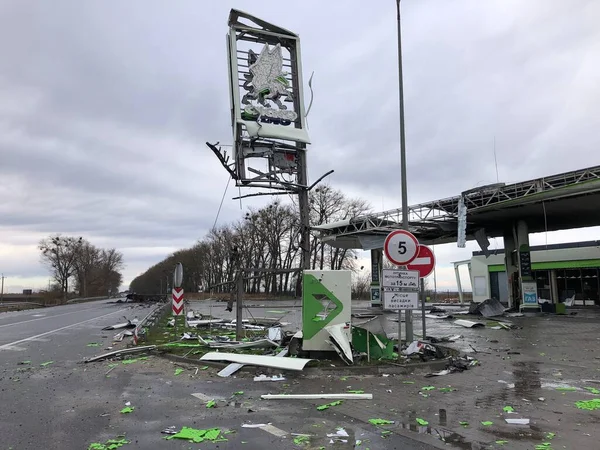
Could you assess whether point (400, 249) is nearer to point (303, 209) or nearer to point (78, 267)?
point (303, 209)

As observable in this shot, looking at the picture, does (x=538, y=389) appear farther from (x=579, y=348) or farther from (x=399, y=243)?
(x=579, y=348)

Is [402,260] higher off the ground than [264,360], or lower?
higher

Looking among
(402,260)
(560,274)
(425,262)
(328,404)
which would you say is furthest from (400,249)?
(560,274)

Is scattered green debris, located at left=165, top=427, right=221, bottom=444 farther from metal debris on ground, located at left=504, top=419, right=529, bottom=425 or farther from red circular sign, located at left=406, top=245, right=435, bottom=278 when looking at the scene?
red circular sign, located at left=406, top=245, right=435, bottom=278

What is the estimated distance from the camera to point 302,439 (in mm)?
5145

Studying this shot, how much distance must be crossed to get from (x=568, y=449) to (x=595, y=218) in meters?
27.9

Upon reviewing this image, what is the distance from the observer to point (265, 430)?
5477 mm

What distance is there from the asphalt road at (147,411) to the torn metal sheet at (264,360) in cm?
32

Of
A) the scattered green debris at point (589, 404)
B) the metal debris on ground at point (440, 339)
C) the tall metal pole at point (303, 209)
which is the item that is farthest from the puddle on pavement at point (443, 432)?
the tall metal pole at point (303, 209)

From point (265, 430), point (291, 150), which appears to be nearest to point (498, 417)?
point (265, 430)

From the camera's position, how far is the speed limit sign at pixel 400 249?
971 cm

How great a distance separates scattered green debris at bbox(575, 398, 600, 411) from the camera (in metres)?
6.36

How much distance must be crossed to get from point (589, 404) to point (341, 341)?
4376 millimetres

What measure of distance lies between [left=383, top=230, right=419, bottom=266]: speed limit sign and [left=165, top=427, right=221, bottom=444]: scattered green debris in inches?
215
